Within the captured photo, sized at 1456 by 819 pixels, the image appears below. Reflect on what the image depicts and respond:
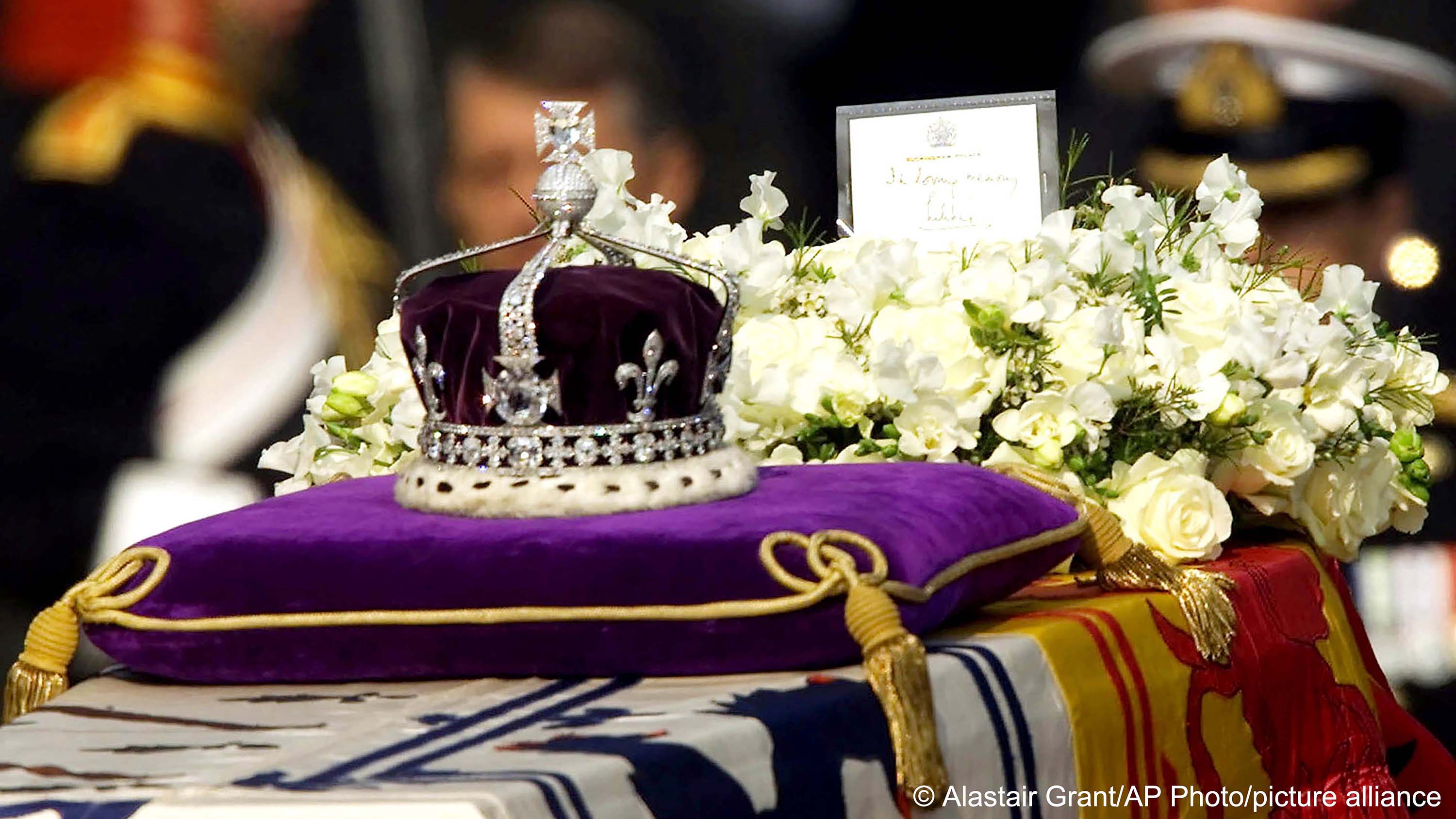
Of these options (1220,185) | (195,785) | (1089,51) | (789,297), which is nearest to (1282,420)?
(1220,185)

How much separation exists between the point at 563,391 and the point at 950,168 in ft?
2.59

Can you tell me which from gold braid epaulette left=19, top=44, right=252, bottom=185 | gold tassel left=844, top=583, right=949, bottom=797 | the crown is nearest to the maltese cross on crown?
the crown

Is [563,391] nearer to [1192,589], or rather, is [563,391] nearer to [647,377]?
[647,377]

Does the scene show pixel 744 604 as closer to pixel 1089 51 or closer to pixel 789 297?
pixel 789 297

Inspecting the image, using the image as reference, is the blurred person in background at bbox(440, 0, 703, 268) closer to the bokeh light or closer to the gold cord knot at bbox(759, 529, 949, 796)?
the bokeh light

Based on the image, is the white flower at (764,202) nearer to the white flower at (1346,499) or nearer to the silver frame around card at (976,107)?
the silver frame around card at (976,107)

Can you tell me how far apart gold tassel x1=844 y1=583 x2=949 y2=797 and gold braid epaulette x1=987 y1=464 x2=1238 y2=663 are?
1.40ft

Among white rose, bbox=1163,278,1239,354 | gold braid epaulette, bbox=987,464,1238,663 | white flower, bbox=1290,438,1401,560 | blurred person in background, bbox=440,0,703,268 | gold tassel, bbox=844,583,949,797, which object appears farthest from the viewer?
blurred person in background, bbox=440,0,703,268

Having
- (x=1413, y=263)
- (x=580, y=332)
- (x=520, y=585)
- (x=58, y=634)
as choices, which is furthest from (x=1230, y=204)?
(x=1413, y=263)

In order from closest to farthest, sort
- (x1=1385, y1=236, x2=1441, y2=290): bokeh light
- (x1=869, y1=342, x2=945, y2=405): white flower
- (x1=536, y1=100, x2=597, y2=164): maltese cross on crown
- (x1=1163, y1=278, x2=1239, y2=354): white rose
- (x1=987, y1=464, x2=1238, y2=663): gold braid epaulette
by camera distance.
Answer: (x1=536, y1=100, x2=597, y2=164): maltese cross on crown < (x1=987, y1=464, x2=1238, y2=663): gold braid epaulette < (x1=869, y1=342, x2=945, y2=405): white flower < (x1=1163, y1=278, x2=1239, y2=354): white rose < (x1=1385, y1=236, x2=1441, y2=290): bokeh light

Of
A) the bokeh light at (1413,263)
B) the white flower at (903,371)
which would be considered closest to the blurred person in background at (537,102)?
the bokeh light at (1413,263)

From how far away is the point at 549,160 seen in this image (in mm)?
1542

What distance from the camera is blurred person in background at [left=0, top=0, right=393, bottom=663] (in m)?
3.63

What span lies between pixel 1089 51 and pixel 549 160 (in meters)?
1.95
